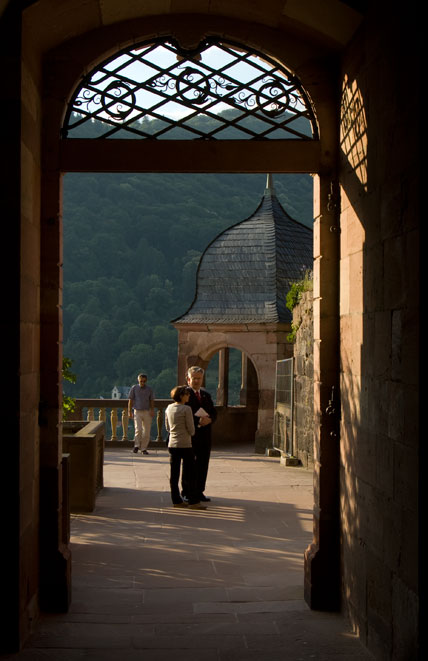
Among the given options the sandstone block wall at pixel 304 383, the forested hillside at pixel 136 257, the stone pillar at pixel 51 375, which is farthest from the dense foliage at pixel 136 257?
the stone pillar at pixel 51 375

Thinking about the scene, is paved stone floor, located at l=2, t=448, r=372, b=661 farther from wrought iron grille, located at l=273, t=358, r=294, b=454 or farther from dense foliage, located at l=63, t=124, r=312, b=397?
dense foliage, located at l=63, t=124, r=312, b=397

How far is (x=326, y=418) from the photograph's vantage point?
525 centimetres

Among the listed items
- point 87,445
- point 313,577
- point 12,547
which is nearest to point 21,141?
point 12,547

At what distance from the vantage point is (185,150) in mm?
5320

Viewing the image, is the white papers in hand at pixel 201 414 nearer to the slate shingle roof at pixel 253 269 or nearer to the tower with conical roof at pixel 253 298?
the tower with conical roof at pixel 253 298

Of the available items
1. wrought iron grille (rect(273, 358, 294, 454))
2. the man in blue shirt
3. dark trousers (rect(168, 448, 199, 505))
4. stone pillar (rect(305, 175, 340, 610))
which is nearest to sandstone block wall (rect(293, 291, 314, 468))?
wrought iron grille (rect(273, 358, 294, 454))

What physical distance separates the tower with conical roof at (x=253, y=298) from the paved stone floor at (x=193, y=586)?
751 cm

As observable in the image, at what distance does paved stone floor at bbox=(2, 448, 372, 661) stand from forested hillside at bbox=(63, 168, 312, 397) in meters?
38.1

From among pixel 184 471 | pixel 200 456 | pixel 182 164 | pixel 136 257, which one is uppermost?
pixel 136 257

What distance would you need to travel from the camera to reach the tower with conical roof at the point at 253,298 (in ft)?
56.7

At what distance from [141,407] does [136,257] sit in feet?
134

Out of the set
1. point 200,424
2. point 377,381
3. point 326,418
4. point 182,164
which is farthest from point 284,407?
point 377,381

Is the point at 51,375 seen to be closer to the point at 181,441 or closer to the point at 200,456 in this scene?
the point at 181,441

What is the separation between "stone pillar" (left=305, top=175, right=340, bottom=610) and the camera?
5219mm
